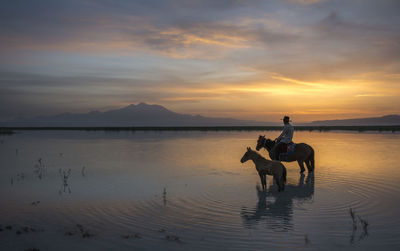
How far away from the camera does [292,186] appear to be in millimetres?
11688

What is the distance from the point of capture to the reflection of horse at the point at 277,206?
7.33 m

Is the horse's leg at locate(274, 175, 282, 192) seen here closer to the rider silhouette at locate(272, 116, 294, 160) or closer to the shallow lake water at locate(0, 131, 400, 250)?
the shallow lake water at locate(0, 131, 400, 250)

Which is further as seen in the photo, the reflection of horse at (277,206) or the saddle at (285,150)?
the saddle at (285,150)

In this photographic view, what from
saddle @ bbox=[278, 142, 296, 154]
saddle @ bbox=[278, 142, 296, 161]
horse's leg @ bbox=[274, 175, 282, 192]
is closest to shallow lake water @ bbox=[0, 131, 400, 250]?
horse's leg @ bbox=[274, 175, 282, 192]

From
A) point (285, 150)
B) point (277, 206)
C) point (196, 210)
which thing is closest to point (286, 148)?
point (285, 150)

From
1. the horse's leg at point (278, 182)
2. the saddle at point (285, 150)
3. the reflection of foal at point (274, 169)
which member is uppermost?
the saddle at point (285, 150)

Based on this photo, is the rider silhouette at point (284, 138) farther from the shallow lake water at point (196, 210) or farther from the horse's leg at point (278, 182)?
the horse's leg at point (278, 182)

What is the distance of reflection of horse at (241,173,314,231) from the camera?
24.0ft

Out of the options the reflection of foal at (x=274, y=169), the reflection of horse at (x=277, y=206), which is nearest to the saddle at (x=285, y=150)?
the reflection of horse at (x=277, y=206)

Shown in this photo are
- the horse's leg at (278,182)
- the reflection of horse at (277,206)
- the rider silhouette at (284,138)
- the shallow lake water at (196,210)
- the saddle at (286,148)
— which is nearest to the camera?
the shallow lake water at (196,210)

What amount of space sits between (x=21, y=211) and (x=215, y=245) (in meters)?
5.66

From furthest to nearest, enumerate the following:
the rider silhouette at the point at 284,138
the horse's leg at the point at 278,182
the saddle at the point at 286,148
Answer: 1. the saddle at the point at 286,148
2. the rider silhouette at the point at 284,138
3. the horse's leg at the point at 278,182

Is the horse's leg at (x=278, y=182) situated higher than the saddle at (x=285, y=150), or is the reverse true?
the saddle at (x=285, y=150)

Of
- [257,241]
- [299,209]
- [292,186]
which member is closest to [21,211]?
[257,241]
